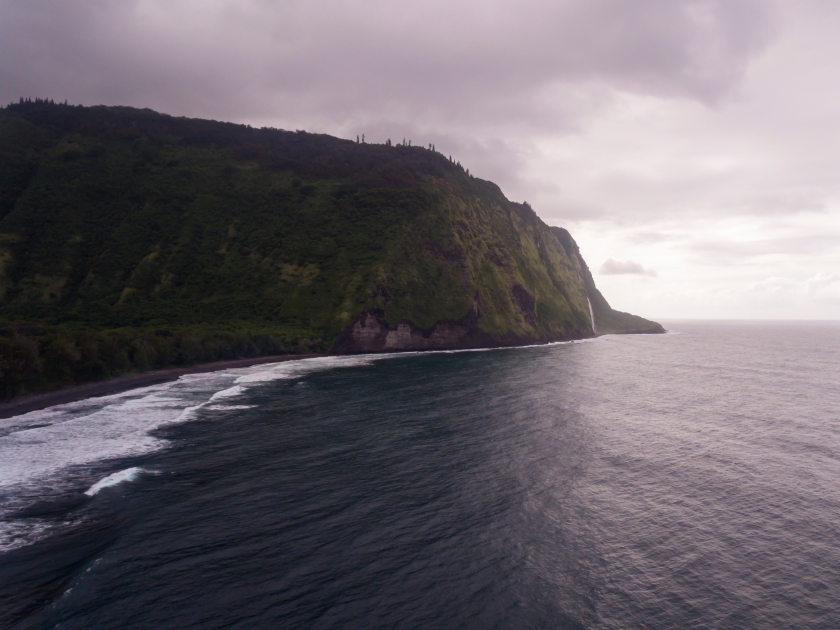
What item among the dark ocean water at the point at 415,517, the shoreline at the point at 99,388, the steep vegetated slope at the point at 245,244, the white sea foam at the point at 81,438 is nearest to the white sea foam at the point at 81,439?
the white sea foam at the point at 81,438

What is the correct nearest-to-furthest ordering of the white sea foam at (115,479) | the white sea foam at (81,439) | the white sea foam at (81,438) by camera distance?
the white sea foam at (81,439)
the white sea foam at (81,438)
the white sea foam at (115,479)

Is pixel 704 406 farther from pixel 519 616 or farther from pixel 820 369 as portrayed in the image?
pixel 820 369

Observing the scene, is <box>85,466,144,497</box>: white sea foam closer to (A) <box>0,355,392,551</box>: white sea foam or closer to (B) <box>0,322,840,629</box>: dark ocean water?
(A) <box>0,355,392,551</box>: white sea foam

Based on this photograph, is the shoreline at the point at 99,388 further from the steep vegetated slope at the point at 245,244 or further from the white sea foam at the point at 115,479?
the white sea foam at the point at 115,479

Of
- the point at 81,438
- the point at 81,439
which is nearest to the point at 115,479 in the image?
the point at 81,439

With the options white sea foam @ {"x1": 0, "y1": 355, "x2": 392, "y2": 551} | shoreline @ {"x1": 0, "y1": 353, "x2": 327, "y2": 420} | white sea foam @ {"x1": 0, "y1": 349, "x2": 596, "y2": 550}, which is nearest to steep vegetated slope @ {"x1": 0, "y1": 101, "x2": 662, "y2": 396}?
shoreline @ {"x1": 0, "y1": 353, "x2": 327, "y2": 420}

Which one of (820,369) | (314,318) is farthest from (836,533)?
(314,318)
